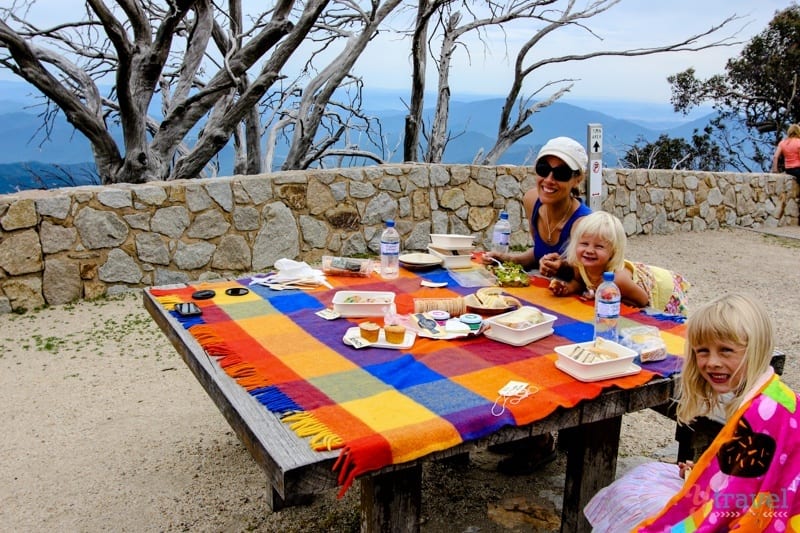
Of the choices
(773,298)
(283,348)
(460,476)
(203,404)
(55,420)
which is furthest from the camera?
(773,298)

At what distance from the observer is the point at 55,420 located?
12.9 ft

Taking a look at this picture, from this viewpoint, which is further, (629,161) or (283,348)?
(629,161)

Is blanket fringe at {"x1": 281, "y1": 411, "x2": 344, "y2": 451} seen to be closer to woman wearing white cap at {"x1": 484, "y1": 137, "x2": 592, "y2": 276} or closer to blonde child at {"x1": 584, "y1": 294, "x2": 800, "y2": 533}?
blonde child at {"x1": 584, "y1": 294, "x2": 800, "y2": 533}

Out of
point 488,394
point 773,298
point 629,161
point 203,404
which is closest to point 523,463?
point 488,394

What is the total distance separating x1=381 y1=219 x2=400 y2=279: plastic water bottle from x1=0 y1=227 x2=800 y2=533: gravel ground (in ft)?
3.18

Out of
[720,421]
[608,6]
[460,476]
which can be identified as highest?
[608,6]

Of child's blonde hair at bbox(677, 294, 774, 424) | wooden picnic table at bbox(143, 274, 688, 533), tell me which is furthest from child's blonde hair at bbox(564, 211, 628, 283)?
child's blonde hair at bbox(677, 294, 774, 424)

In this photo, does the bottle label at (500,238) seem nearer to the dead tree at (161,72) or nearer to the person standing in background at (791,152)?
the dead tree at (161,72)

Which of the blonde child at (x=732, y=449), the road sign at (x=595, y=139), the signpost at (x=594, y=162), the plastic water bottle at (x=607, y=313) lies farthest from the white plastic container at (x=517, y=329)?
the road sign at (x=595, y=139)

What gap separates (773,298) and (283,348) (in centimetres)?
623

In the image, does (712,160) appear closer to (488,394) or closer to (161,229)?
(161,229)

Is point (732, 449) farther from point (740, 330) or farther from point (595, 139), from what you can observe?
point (595, 139)

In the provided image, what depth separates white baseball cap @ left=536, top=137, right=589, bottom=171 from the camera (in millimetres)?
3520

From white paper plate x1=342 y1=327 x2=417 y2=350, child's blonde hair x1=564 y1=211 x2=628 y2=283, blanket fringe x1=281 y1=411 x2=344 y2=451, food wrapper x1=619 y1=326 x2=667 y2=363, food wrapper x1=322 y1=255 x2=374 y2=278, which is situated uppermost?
child's blonde hair x1=564 y1=211 x2=628 y2=283
